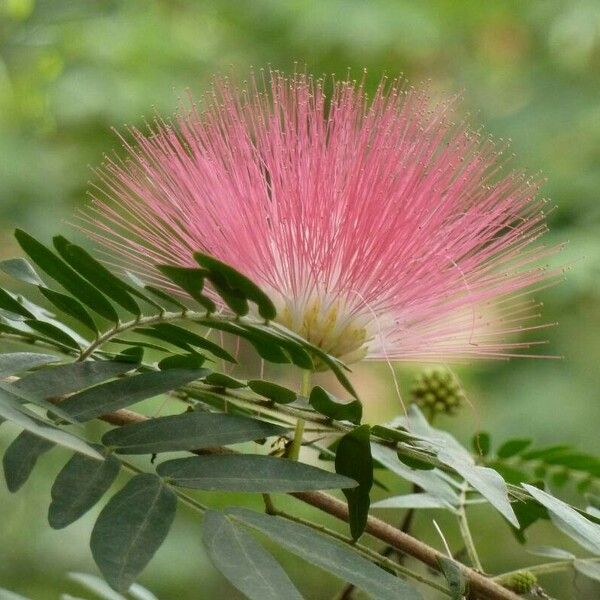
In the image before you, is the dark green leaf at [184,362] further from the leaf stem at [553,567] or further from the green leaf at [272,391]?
the leaf stem at [553,567]

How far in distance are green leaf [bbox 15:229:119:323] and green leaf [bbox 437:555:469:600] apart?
292mm

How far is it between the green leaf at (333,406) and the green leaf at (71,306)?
17 centimetres

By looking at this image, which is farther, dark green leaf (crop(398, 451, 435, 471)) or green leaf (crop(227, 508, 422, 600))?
dark green leaf (crop(398, 451, 435, 471))

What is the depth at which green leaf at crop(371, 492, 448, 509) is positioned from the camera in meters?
0.94

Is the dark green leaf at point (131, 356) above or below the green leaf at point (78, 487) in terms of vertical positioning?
above

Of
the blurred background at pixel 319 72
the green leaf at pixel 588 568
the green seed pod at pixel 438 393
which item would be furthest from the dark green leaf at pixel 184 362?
the blurred background at pixel 319 72

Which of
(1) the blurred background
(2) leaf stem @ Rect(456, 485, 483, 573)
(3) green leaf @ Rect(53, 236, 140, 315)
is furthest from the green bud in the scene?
(1) the blurred background

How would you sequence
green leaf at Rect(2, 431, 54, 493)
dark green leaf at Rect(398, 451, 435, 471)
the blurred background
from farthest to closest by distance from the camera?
the blurred background < dark green leaf at Rect(398, 451, 435, 471) < green leaf at Rect(2, 431, 54, 493)

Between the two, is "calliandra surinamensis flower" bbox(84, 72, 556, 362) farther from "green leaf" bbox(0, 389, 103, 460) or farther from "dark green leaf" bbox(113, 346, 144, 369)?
"green leaf" bbox(0, 389, 103, 460)

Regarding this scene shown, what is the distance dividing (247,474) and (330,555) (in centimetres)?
7

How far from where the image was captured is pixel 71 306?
798 millimetres

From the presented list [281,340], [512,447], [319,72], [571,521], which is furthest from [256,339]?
[319,72]

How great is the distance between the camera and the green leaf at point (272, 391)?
2.45 ft

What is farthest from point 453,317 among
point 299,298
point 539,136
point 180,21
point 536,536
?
point 180,21
